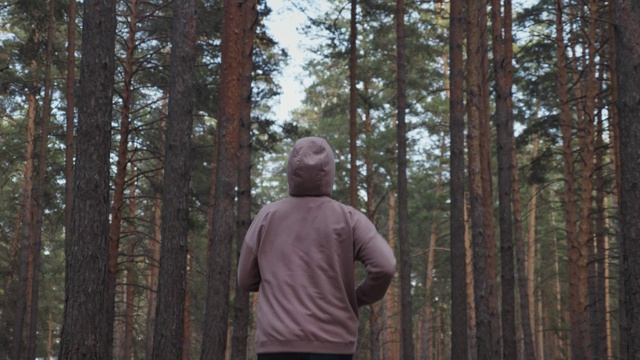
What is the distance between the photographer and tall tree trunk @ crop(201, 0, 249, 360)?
11500 mm

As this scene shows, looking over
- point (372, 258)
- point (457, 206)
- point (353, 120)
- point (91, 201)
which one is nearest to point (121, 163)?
point (353, 120)

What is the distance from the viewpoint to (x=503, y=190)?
1593 cm

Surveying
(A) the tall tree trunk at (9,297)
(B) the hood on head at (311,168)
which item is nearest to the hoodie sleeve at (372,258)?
(B) the hood on head at (311,168)

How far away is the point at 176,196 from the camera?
33.1 ft

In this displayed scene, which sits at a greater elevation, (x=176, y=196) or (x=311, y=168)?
(x=176, y=196)

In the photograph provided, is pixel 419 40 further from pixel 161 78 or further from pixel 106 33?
pixel 106 33

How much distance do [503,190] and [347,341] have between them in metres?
13.1

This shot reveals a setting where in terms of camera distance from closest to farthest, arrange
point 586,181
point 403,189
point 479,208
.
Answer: point 479,208
point 586,181
point 403,189

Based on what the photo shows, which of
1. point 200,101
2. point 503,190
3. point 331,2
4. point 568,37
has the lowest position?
point 503,190

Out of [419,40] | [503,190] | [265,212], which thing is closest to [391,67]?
[419,40]

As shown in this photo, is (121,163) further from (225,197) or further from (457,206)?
(457,206)

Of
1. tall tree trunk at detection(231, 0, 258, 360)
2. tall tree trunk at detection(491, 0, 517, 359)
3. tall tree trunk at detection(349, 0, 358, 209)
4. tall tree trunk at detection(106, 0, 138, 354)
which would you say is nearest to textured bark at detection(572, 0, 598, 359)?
tall tree trunk at detection(491, 0, 517, 359)

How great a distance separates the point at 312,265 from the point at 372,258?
29 cm

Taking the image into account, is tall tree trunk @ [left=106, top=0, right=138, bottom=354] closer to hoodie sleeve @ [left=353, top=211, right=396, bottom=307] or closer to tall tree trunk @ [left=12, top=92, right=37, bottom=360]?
tall tree trunk @ [left=12, top=92, right=37, bottom=360]
